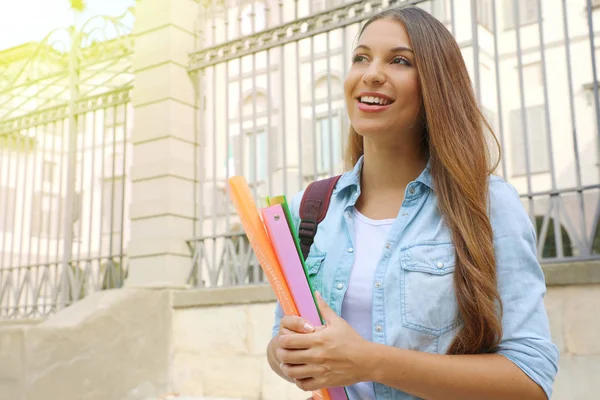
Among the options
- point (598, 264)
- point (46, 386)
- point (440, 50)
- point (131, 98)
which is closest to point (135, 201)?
point (131, 98)

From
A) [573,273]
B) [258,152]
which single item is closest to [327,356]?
[573,273]

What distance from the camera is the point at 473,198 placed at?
1288mm

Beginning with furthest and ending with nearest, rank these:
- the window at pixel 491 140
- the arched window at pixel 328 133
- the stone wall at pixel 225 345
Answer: the arched window at pixel 328 133
the stone wall at pixel 225 345
the window at pixel 491 140

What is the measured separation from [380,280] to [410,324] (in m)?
0.12

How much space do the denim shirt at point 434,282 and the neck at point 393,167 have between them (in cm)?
7

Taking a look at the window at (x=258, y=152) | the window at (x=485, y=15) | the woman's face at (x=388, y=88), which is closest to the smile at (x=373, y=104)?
the woman's face at (x=388, y=88)

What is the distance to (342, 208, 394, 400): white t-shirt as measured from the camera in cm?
133

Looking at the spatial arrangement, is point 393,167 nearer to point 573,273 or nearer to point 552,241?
point 573,273

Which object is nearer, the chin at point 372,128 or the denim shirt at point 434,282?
the denim shirt at point 434,282

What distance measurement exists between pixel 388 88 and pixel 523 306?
57 cm

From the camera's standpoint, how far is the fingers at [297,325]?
3.79 feet

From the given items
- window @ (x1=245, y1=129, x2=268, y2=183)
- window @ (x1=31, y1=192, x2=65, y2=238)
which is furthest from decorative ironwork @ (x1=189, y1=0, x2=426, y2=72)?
window @ (x1=31, y1=192, x2=65, y2=238)

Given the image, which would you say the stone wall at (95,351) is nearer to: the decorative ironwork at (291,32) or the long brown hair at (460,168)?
the decorative ironwork at (291,32)

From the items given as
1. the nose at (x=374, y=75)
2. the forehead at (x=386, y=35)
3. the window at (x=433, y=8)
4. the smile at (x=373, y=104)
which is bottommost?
the smile at (x=373, y=104)
